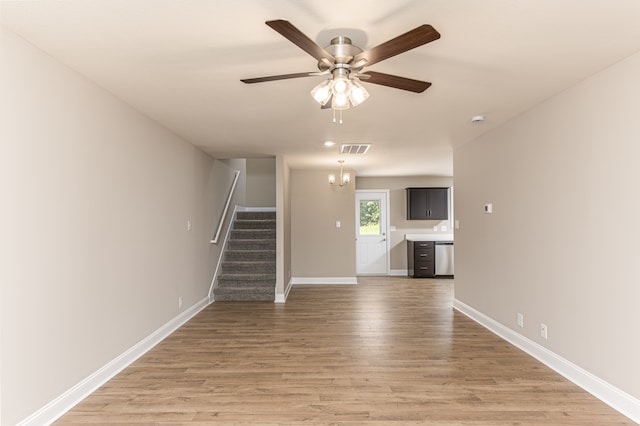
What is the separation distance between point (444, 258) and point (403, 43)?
6.99 meters

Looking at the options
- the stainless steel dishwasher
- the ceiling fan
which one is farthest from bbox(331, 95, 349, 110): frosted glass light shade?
the stainless steel dishwasher

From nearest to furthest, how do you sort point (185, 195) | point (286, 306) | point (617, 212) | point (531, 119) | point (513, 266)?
point (617, 212)
point (531, 119)
point (513, 266)
point (185, 195)
point (286, 306)

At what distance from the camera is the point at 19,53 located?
2.10m

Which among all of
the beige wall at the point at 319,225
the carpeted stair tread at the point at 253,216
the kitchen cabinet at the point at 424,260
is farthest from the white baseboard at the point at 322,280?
the kitchen cabinet at the point at 424,260

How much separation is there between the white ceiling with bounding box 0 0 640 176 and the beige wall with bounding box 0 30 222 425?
25 cm

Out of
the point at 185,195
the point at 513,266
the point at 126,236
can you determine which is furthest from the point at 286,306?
the point at 513,266

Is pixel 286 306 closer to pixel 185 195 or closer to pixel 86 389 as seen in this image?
pixel 185 195

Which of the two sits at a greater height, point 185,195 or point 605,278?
point 185,195

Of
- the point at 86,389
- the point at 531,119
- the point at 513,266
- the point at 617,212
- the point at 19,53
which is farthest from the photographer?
the point at 513,266

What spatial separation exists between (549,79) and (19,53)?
354 centimetres

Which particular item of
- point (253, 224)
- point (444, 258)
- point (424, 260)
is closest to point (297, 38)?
point (253, 224)

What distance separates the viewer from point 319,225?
7473mm

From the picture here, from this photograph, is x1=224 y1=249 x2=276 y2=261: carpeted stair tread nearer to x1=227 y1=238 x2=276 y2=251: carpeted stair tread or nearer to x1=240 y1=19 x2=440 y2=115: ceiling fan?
x1=227 y1=238 x2=276 y2=251: carpeted stair tread

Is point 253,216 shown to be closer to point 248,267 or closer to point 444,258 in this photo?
point 248,267
